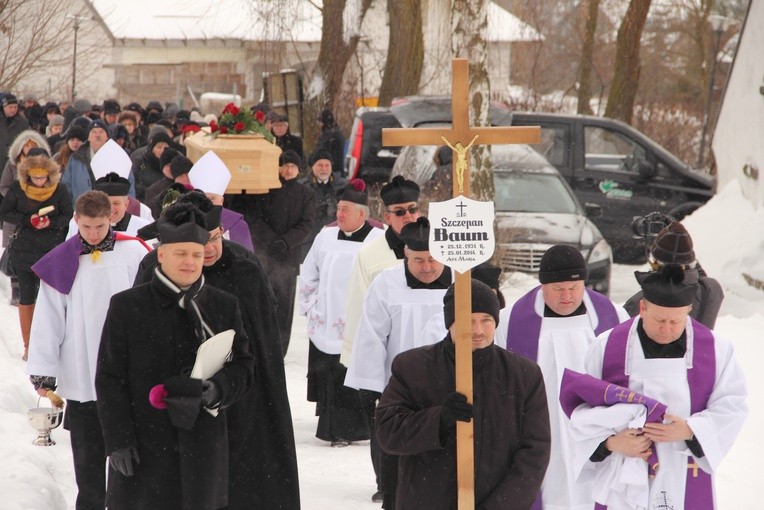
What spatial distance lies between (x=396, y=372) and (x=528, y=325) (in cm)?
119

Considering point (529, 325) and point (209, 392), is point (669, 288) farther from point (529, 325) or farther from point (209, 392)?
point (209, 392)

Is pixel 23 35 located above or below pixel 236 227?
above

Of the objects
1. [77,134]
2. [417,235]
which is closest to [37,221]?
[77,134]

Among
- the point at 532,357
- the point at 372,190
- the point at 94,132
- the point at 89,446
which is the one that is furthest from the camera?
the point at 372,190

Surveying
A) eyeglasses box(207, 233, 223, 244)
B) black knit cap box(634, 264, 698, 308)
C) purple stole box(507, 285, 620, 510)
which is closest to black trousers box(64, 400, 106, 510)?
eyeglasses box(207, 233, 223, 244)

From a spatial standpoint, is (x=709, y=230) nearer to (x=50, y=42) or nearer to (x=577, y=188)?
(x=577, y=188)

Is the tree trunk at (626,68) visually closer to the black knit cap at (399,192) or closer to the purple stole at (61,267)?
the black knit cap at (399,192)

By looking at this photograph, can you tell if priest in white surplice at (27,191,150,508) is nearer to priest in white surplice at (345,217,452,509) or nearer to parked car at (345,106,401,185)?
priest in white surplice at (345,217,452,509)

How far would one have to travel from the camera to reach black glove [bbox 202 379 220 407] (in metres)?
5.00

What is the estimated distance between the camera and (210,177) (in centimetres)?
773

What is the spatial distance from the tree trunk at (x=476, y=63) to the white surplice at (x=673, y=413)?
25.5ft

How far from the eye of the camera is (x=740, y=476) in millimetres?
7797

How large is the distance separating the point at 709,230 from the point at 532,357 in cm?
899

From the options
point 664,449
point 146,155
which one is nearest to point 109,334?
point 664,449
